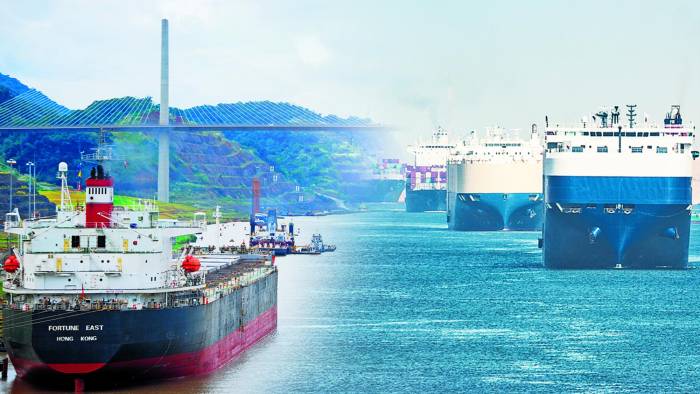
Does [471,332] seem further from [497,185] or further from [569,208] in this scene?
[497,185]

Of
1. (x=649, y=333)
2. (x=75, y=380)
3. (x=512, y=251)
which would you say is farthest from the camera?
(x=512, y=251)

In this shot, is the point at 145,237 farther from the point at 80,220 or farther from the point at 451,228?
the point at 451,228

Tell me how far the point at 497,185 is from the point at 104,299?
312 ft

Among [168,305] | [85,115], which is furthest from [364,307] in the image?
[85,115]

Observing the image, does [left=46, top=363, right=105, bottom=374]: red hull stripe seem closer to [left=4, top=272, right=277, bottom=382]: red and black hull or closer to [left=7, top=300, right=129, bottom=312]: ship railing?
[left=4, top=272, right=277, bottom=382]: red and black hull

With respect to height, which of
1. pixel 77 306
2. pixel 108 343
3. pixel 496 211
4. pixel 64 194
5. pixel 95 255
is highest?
pixel 64 194

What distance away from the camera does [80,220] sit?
122ft

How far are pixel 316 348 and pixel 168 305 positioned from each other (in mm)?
11202

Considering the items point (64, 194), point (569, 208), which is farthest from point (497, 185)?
point (64, 194)

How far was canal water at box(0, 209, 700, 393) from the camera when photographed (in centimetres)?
4072

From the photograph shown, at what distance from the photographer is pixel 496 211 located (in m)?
132

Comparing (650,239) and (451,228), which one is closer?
(650,239)

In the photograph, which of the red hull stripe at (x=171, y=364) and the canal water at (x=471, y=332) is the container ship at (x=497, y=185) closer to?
the canal water at (x=471, y=332)

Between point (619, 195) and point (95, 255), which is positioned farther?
point (619, 195)
